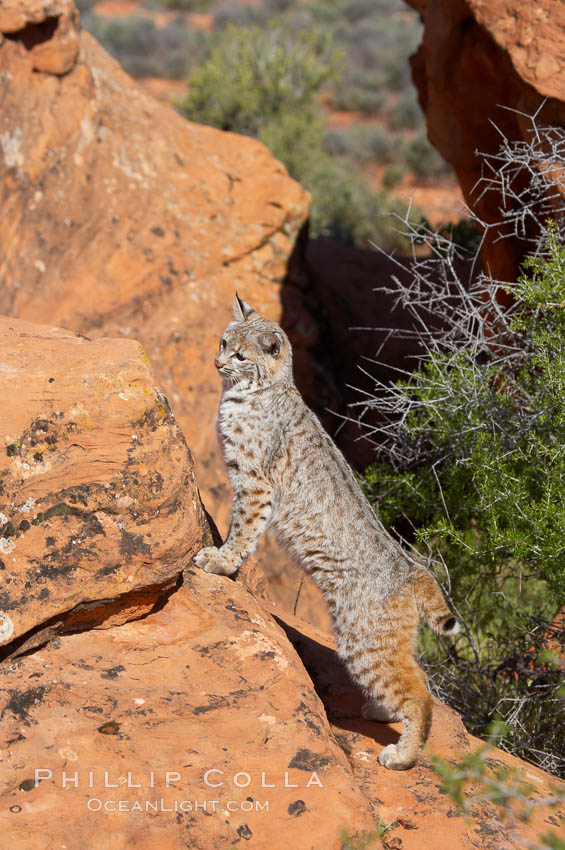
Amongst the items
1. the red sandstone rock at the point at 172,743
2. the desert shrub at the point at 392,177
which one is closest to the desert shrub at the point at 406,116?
the desert shrub at the point at 392,177

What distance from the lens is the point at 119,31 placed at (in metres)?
29.1

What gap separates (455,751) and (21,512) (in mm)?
2721

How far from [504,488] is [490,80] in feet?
14.5

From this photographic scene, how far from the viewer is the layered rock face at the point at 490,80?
247 inches

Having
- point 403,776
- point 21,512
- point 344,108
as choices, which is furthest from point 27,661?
point 344,108

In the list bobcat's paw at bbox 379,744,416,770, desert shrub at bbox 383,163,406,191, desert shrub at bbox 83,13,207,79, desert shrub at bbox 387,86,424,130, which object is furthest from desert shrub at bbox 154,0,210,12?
bobcat's paw at bbox 379,744,416,770

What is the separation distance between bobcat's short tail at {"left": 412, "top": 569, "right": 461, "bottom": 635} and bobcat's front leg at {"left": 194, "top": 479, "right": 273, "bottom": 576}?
3.30ft

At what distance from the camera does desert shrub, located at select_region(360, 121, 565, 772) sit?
5.27 m

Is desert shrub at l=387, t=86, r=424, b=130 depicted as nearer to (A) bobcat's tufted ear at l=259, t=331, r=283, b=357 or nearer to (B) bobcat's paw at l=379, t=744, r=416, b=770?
(A) bobcat's tufted ear at l=259, t=331, r=283, b=357

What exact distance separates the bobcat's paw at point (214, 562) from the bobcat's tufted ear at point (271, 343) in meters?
1.40

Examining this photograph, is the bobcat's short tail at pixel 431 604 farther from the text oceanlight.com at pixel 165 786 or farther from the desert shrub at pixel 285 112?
the desert shrub at pixel 285 112

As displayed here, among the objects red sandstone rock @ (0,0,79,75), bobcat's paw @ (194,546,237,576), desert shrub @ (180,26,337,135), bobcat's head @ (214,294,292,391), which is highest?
red sandstone rock @ (0,0,79,75)

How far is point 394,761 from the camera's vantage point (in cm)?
436

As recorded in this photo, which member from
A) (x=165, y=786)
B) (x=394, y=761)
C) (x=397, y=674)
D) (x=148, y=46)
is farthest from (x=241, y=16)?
(x=165, y=786)
